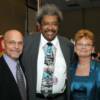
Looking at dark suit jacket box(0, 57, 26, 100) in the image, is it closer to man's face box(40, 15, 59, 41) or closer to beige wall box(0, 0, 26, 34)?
man's face box(40, 15, 59, 41)

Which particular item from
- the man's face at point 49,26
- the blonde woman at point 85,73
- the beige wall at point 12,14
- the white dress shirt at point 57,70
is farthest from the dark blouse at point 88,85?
the beige wall at point 12,14

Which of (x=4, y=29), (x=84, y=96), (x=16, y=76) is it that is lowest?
(x=84, y=96)

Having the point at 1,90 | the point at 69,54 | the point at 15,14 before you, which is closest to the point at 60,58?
the point at 69,54

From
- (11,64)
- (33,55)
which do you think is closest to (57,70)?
(33,55)

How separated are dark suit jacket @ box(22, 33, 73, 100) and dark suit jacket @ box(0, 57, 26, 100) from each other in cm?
45

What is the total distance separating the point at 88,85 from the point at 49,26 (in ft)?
2.11

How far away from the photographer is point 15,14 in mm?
4785

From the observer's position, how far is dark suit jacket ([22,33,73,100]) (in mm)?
3229

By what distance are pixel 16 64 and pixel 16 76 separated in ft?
0.38

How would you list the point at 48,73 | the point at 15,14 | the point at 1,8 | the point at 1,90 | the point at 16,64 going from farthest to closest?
the point at 15,14
the point at 1,8
the point at 48,73
the point at 16,64
the point at 1,90

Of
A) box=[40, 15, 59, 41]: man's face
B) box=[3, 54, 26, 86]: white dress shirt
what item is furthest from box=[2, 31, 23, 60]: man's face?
box=[40, 15, 59, 41]: man's face

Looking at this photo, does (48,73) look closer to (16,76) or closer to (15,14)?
(16,76)

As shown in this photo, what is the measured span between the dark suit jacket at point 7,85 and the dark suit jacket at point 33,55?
1.48 feet

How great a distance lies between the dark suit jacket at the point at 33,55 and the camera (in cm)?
323
